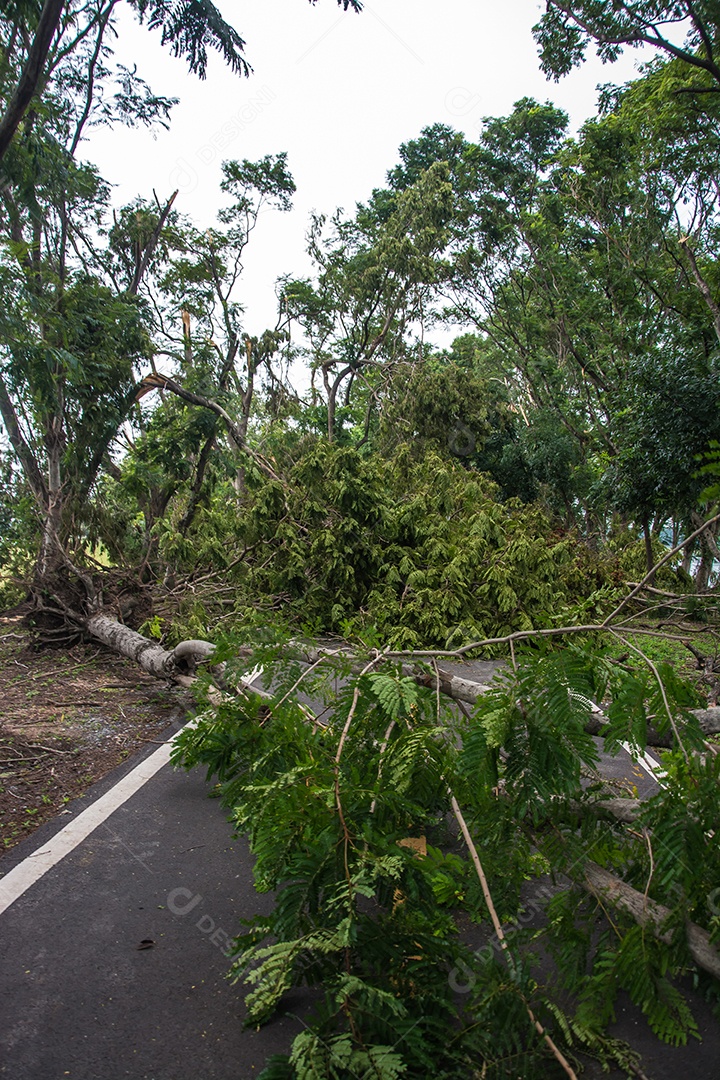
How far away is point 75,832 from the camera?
15.0ft

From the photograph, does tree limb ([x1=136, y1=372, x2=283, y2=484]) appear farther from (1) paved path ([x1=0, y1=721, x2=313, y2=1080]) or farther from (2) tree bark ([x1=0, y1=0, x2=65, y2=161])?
(1) paved path ([x1=0, y1=721, x2=313, y2=1080])

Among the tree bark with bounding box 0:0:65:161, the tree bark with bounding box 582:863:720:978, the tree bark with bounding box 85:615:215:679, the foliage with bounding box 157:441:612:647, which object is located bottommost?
the tree bark with bounding box 582:863:720:978

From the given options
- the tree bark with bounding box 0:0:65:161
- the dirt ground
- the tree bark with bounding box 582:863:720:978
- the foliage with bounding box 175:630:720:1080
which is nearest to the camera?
the foliage with bounding box 175:630:720:1080

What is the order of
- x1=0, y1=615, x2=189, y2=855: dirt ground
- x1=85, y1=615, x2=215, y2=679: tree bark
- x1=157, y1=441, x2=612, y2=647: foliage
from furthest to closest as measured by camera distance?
x1=157, y1=441, x2=612, y2=647: foliage → x1=85, y1=615, x2=215, y2=679: tree bark → x1=0, y1=615, x2=189, y2=855: dirt ground

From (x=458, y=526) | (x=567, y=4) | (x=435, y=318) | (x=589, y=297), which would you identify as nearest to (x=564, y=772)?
(x=458, y=526)

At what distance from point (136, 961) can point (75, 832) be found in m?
1.53

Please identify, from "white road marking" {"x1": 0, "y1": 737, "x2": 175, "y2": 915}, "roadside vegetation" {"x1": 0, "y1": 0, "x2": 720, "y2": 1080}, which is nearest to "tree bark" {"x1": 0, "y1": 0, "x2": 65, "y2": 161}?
"roadside vegetation" {"x1": 0, "y1": 0, "x2": 720, "y2": 1080}

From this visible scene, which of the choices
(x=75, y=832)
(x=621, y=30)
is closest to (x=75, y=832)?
(x=75, y=832)

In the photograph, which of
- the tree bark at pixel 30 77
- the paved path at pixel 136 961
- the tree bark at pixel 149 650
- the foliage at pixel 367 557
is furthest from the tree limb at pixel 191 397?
the paved path at pixel 136 961

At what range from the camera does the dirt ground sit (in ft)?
17.1

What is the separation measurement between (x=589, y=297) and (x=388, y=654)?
20.4 m

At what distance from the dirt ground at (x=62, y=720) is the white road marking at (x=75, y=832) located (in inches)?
8.9

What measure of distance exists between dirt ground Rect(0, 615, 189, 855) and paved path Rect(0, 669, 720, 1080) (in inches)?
18.9

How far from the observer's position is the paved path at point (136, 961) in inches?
103
